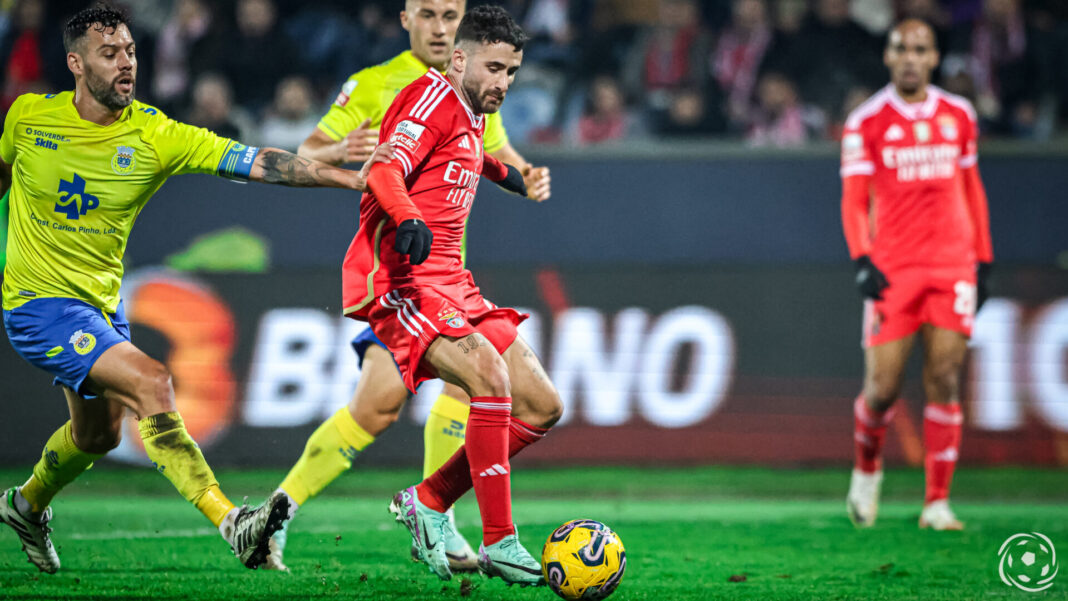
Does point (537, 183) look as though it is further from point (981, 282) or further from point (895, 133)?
point (981, 282)

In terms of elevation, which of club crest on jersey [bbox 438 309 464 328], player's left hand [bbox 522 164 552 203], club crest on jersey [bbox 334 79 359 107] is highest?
club crest on jersey [bbox 334 79 359 107]

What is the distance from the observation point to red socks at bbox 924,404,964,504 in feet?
22.6

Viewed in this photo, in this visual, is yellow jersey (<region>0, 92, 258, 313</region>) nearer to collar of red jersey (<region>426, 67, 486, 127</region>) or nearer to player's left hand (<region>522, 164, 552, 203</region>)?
collar of red jersey (<region>426, 67, 486, 127</region>)

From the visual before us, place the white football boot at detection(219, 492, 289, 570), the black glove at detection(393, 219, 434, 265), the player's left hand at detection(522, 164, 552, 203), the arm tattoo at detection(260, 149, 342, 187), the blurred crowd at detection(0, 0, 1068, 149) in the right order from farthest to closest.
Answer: the blurred crowd at detection(0, 0, 1068, 149), the player's left hand at detection(522, 164, 552, 203), the arm tattoo at detection(260, 149, 342, 187), the white football boot at detection(219, 492, 289, 570), the black glove at detection(393, 219, 434, 265)

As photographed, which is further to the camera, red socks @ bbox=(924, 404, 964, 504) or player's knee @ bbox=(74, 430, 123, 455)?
red socks @ bbox=(924, 404, 964, 504)

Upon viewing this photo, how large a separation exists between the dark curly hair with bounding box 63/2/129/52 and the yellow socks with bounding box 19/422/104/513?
1.67m

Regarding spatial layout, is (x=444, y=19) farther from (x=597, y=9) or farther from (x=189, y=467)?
(x=597, y=9)

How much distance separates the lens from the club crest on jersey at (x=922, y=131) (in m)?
7.02

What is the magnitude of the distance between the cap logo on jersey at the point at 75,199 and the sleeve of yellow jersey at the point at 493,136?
72.2 inches

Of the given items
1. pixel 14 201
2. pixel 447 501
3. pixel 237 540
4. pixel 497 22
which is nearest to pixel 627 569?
pixel 447 501

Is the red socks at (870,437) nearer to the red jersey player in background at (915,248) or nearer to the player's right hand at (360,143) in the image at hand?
the red jersey player in background at (915,248)

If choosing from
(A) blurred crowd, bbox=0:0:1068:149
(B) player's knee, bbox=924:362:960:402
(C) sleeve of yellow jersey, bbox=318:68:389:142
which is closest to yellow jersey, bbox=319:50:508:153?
(C) sleeve of yellow jersey, bbox=318:68:389:142

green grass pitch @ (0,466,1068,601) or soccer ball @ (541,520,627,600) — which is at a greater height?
soccer ball @ (541,520,627,600)

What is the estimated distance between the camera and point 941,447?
6.93 metres
